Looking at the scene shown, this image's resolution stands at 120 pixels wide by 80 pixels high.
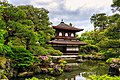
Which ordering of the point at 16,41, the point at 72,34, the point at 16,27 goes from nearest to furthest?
the point at 16,27 → the point at 16,41 → the point at 72,34

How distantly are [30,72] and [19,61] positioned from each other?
1.51 metres

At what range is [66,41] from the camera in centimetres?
3628

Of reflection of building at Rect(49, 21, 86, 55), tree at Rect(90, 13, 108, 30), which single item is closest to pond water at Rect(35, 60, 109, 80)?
reflection of building at Rect(49, 21, 86, 55)

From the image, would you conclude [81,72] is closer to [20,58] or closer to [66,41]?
[20,58]

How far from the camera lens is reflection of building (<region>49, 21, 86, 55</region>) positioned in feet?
116

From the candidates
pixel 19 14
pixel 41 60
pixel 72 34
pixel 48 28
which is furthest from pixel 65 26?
pixel 19 14

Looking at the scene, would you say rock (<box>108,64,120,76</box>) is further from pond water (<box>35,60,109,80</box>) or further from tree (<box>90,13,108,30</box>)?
tree (<box>90,13,108,30</box>)

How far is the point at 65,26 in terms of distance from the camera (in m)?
38.1

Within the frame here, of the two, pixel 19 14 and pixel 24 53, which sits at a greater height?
pixel 19 14

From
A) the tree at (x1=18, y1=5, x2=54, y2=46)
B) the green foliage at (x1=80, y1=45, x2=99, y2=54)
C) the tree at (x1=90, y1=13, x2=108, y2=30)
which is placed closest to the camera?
the tree at (x1=18, y1=5, x2=54, y2=46)

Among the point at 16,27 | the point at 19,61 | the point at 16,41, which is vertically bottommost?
the point at 19,61

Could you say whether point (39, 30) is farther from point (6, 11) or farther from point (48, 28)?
point (6, 11)

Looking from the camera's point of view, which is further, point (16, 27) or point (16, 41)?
point (16, 41)

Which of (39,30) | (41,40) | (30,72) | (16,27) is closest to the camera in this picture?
(16,27)
